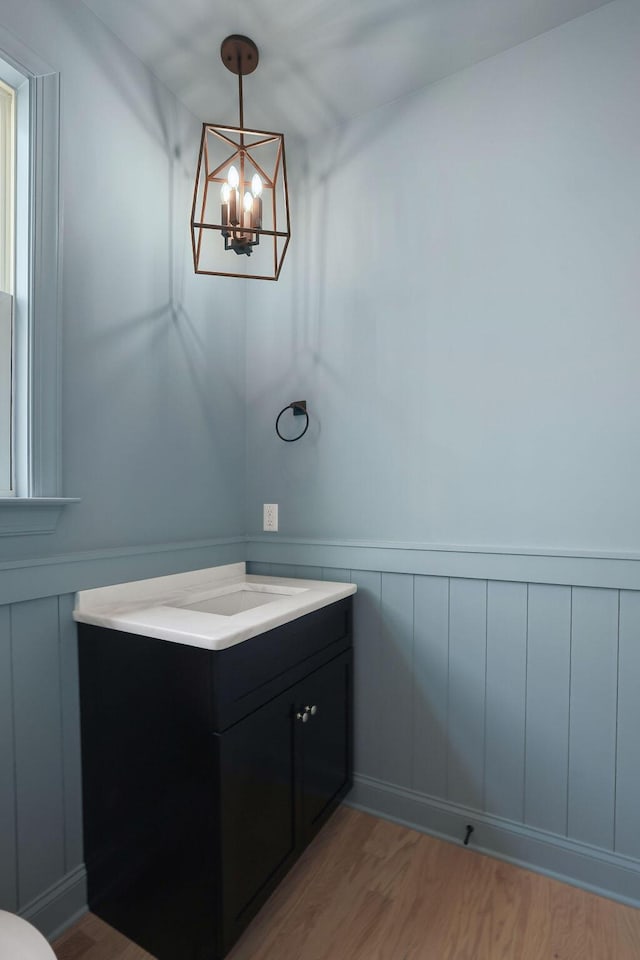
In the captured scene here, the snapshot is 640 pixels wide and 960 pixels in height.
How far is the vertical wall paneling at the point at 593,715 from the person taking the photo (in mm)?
1464

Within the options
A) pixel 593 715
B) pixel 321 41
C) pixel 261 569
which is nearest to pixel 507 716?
pixel 593 715

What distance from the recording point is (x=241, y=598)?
74.0 inches

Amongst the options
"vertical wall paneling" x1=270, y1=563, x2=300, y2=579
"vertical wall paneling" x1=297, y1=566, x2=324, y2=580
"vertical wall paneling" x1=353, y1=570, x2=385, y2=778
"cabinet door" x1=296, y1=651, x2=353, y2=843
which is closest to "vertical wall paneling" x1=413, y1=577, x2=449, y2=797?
"vertical wall paneling" x1=353, y1=570, x2=385, y2=778

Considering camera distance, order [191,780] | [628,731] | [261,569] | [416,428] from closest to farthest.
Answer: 1. [191,780]
2. [628,731]
3. [416,428]
4. [261,569]

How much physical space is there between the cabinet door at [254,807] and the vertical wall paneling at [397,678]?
48cm

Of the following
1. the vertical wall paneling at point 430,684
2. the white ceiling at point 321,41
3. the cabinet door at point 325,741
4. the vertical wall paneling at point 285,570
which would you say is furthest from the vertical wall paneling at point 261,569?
the white ceiling at point 321,41

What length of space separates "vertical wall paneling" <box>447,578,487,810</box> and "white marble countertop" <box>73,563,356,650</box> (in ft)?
1.26

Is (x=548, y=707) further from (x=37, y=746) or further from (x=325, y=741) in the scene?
(x=37, y=746)

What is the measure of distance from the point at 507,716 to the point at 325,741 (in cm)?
59

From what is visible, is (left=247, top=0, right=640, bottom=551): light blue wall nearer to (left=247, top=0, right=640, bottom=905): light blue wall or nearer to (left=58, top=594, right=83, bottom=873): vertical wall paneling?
(left=247, top=0, right=640, bottom=905): light blue wall

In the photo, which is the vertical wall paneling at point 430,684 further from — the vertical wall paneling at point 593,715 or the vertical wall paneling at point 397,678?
the vertical wall paneling at point 593,715

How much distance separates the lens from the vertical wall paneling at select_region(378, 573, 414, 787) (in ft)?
5.85

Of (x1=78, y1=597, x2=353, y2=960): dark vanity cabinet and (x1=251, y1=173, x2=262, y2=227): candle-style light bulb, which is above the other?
(x1=251, y1=173, x2=262, y2=227): candle-style light bulb

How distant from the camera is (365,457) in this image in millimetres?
1875
